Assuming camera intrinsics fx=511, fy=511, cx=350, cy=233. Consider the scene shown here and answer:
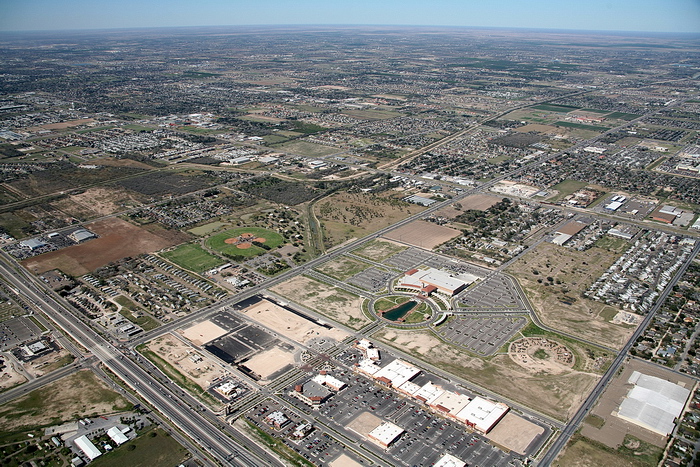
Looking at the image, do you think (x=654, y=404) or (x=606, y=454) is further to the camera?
(x=654, y=404)

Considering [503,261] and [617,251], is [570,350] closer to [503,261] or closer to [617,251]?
[503,261]

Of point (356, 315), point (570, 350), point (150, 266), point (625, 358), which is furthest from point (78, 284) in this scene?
point (625, 358)

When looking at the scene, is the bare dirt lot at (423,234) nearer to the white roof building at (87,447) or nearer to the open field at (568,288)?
the open field at (568,288)

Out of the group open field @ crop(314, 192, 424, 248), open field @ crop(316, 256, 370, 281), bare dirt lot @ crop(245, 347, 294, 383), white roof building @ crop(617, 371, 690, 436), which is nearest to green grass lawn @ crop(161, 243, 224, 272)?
open field @ crop(316, 256, 370, 281)

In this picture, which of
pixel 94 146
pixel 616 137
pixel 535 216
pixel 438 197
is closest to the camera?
pixel 535 216

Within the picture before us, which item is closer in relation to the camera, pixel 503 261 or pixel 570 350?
pixel 570 350

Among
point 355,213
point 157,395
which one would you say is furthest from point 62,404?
point 355,213

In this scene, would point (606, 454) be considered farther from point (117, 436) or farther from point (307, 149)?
point (307, 149)

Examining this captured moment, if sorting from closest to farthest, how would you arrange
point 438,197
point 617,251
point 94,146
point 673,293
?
point 673,293 < point 617,251 < point 438,197 < point 94,146
